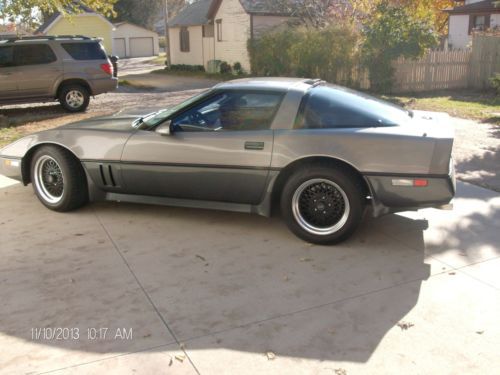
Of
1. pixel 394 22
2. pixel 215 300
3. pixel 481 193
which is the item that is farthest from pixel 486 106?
pixel 215 300

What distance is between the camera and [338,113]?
4.71 meters

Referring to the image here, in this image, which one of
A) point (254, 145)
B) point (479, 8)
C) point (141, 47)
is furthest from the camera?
point (141, 47)

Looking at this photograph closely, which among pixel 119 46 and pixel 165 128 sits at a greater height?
pixel 119 46

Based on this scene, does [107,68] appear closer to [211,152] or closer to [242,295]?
[211,152]

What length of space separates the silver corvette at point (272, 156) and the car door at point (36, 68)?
26.4 feet

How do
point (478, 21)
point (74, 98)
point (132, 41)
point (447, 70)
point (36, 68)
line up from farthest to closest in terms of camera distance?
1. point (132, 41)
2. point (478, 21)
3. point (447, 70)
4. point (74, 98)
5. point (36, 68)

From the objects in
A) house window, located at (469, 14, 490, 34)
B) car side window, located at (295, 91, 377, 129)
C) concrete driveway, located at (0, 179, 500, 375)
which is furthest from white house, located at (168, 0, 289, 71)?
concrete driveway, located at (0, 179, 500, 375)

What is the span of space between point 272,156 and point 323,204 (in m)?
0.62

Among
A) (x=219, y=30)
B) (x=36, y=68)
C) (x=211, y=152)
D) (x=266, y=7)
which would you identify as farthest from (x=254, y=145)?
(x=219, y=30)

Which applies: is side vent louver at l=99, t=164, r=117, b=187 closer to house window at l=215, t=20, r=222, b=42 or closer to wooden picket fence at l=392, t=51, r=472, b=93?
wooden picket fence at l=392, t=51, r=472, b=93

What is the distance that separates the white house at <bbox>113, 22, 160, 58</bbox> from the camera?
5050cm

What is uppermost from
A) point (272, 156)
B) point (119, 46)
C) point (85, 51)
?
point (119, 46)

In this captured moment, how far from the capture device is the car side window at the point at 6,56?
12.5 m

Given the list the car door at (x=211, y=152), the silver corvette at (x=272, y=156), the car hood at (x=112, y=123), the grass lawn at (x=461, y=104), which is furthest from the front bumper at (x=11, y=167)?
the grass lawn at (x=461, y=104)
